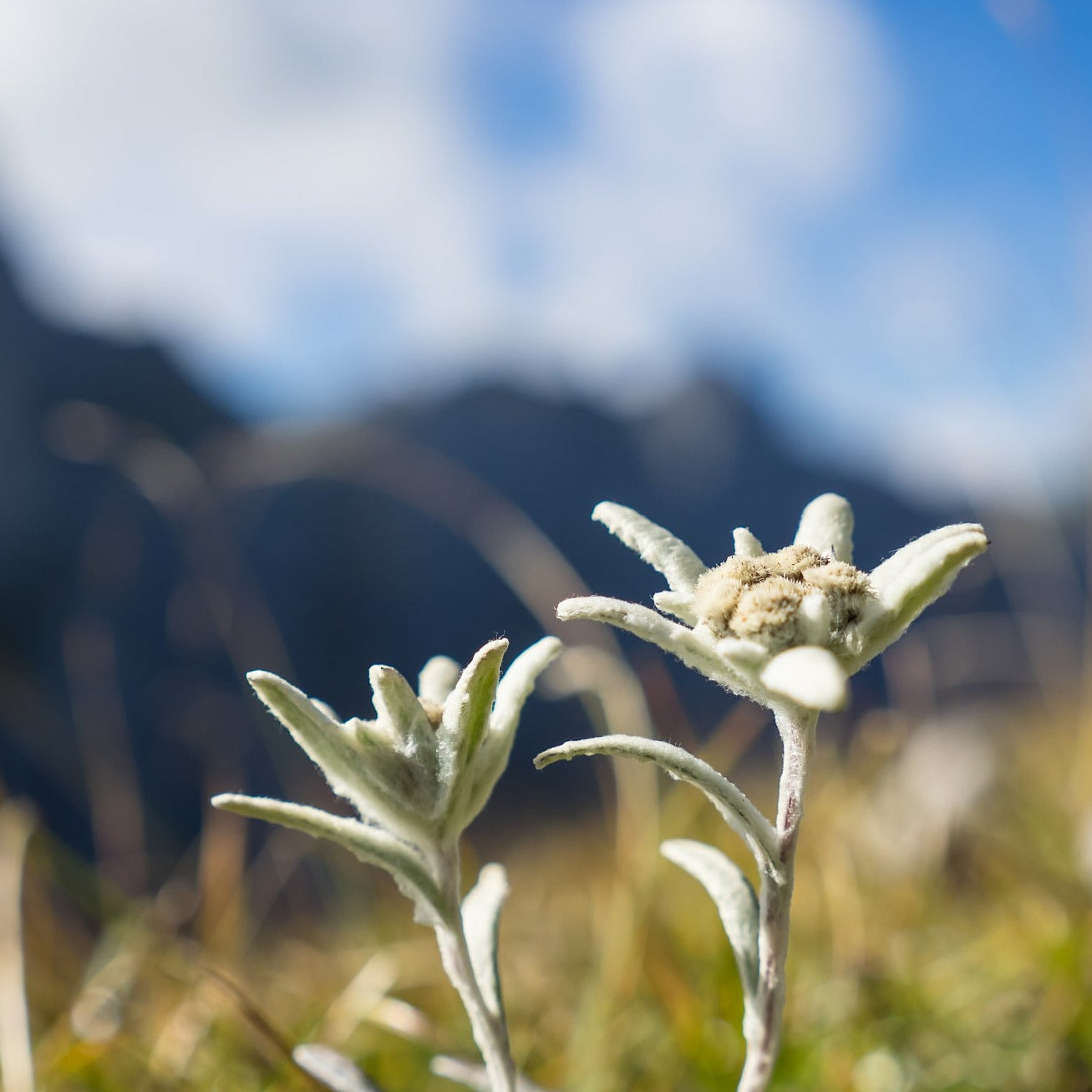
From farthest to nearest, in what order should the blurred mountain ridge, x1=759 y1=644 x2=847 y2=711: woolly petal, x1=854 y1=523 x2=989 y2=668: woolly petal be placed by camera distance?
the blurred mountain ridge < x1=854 y1=523 x2=989 y2=668: woolly petal < x1=759 y1=644 x2=847 y2=711: woolly petal

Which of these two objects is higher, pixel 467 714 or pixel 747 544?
pixel 747 544

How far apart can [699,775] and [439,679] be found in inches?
14.9

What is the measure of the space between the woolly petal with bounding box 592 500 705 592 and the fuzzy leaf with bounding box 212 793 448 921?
0.36 metres

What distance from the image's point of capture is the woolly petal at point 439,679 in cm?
111

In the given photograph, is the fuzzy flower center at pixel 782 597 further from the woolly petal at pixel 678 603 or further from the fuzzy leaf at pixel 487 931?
the fuzzy leaf at pixel 487 931

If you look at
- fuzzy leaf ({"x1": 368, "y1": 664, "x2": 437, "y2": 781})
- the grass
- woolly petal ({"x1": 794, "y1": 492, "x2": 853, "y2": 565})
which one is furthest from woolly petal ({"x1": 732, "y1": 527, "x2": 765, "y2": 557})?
the grass

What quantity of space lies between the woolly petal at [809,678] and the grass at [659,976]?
38.1 inches

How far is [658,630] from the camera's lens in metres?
0.88

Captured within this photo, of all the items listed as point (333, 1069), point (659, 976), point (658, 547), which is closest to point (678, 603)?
point (658, 547)

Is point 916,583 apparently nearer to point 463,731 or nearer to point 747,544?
point 747,544

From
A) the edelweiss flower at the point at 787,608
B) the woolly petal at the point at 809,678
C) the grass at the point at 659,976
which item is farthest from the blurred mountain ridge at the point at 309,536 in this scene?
the woolly petal at the point at 809,678

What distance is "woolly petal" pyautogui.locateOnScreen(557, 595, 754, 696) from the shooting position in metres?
0.86

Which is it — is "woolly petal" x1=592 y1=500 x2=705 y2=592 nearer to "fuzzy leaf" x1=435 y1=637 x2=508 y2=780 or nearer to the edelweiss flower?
the edelweiss flower

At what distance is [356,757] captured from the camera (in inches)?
36.6
